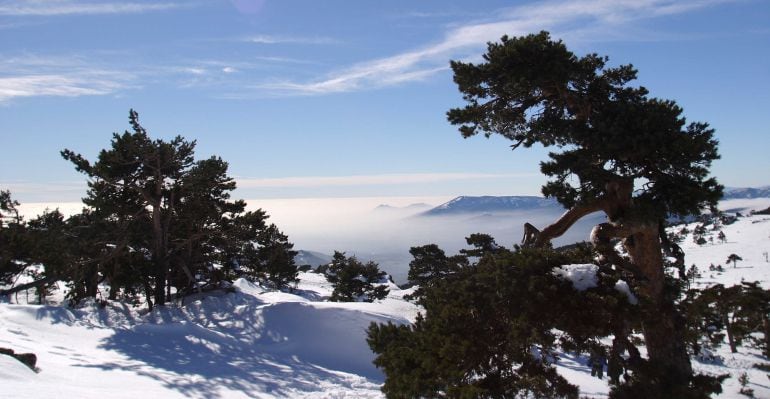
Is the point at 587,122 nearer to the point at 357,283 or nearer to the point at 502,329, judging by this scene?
the point at 502,329

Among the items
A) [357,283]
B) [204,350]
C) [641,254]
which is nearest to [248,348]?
[204,350]

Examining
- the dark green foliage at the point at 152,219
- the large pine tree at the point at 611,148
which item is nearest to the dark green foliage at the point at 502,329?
the large pine tree at the point at 611,148

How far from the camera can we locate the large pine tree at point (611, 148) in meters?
8.73

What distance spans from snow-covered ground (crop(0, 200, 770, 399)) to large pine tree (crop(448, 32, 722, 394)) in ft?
25.8

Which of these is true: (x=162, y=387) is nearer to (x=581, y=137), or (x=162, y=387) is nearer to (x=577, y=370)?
(x=581, y=137)

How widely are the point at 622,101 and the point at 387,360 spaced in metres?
7.89

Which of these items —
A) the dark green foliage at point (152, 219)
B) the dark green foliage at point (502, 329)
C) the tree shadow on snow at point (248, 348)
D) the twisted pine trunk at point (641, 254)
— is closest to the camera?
the dark green foliage at point (502, 329)

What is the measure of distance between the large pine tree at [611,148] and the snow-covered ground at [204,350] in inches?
310

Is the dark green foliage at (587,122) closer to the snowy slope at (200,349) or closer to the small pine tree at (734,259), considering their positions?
the snowy slope at (200,349)

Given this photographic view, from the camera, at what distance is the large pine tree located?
8.73 metres

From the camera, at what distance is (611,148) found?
9008 millimetres

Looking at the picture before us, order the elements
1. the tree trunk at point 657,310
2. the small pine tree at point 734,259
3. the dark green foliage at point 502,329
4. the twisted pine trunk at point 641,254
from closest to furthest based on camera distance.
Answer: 1. the dark green foliage at point 502,329
2. the tree trunk at point 657,310
3. the twisted pine trunk at point 641,254
4. the small pine tree at point 734,259

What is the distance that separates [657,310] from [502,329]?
9.68 feet

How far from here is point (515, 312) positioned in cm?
823
